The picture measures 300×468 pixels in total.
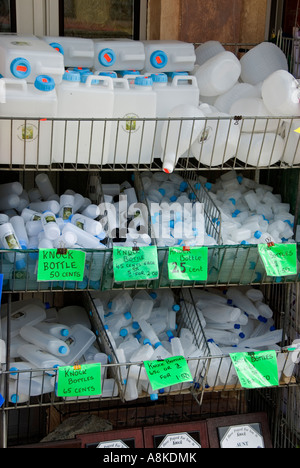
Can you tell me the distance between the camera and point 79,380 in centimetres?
260

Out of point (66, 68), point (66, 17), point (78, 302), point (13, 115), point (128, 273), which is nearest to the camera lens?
point (13, 115)

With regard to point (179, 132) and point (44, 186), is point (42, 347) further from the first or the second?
point (179, 132)

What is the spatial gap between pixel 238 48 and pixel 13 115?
1199 mm

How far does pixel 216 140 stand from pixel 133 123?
31 cm

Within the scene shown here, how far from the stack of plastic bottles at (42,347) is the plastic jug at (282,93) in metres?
1.16

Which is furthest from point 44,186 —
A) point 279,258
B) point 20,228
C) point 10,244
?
point 279,258

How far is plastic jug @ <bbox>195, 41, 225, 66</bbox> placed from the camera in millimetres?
2865

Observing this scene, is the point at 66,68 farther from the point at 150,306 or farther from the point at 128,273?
the point at 150,306

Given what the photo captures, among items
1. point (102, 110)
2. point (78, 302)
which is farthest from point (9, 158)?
point (78, 302)

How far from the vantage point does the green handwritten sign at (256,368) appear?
274 centimetres

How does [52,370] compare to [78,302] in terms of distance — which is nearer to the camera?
[52,370]

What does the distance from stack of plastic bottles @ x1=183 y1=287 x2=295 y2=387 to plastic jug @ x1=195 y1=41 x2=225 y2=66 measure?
3.26 feet

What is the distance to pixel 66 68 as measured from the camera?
2.74 meters

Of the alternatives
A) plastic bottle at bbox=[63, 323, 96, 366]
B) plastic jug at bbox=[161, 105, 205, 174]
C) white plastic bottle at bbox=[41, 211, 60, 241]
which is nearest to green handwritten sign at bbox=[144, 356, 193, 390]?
plastic bottle at bbox=[63, 323, 96, 366]
